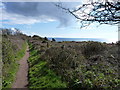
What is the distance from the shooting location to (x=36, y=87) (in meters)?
11.3

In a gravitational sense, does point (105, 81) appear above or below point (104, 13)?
below

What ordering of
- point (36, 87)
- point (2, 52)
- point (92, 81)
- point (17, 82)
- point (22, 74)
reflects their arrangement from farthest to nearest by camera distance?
point (2, 52)
point (22, 74)
point (17, 82)
point (36, 87)
point (92, 81)

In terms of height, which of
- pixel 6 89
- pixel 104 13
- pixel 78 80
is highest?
pixel 104 13

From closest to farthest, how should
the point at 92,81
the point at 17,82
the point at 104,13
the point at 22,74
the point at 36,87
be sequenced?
the point at 104,13 < the point at 92,81 < the point at 36,87 < the point at 17,82 < the point at 22,74

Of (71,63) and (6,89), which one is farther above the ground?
(71,63)

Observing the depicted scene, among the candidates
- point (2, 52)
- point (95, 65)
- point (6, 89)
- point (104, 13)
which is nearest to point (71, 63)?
point (95, 65)

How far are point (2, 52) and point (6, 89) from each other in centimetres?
677

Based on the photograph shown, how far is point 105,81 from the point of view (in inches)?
396

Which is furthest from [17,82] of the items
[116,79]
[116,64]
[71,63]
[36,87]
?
[116,64]

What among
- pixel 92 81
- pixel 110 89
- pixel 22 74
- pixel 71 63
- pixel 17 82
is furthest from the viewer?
pixel 22 74

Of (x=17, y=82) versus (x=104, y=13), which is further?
(x=17, y=82)

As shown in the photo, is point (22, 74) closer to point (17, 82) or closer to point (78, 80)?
point (17, 82)

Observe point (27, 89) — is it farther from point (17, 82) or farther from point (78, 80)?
point (78, 80)

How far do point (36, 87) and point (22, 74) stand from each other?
451 centimetres
